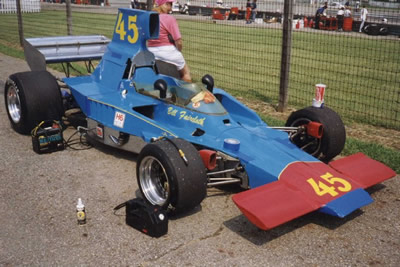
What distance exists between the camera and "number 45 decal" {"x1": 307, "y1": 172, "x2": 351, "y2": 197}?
4.52 meters

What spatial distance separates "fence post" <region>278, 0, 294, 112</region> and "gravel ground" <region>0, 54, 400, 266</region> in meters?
3.16

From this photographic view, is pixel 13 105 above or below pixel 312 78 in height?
above

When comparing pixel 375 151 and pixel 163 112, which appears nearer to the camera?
pixel 163 112

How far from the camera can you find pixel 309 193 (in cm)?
448

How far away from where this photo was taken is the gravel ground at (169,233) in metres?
4.05

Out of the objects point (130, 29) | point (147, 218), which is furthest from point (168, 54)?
point (147, 218)

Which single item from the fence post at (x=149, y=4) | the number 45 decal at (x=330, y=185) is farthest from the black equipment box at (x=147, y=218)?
the fence post at (x=149, y=4)

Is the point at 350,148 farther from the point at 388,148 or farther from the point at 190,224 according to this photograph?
the point at 190,224

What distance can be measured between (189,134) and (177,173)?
1110mm

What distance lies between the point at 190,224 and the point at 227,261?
2.33 feet

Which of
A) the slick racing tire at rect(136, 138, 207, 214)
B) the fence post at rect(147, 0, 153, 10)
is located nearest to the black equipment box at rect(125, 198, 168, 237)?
the slick racing tire at rect(136, 138, 207, 214)

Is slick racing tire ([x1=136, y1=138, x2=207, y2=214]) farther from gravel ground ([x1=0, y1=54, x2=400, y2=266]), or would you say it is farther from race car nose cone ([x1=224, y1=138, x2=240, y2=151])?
race car nose cone ([x1=224, y1=138, x2=240, y2=151])

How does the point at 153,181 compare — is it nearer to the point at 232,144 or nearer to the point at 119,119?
the point at 232,144

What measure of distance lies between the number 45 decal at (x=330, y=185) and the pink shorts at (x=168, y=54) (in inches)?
136
